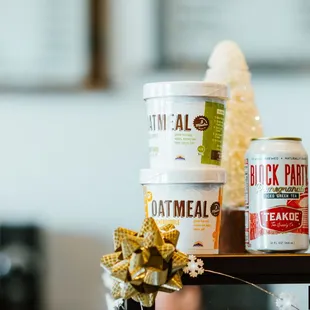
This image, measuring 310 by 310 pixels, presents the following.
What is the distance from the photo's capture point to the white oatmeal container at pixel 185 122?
2.84 feet

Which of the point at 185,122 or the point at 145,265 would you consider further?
the point at 185,122

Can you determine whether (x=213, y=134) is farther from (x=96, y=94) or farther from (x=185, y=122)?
(x=96, y=94)

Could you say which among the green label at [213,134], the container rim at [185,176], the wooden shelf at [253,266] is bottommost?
the wooden shelf at [253,266]

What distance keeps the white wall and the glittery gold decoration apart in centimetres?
73

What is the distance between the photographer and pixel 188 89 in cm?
86

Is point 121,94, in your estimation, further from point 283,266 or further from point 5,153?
point 283,266

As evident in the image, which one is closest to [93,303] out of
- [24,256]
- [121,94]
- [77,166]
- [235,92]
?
[24,256]

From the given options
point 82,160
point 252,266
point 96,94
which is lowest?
point 252,266

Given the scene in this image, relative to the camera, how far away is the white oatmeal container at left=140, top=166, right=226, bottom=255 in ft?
2.78

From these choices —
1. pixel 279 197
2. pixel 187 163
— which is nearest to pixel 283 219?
pixel 279 197

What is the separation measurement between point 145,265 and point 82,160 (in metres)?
0.79

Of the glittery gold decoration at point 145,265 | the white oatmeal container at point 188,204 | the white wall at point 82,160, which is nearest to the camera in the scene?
the glittery gold decoration at point 145,265

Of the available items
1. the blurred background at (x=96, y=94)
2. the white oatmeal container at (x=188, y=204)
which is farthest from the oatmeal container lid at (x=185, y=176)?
the blurred background at (x=96, y=94)

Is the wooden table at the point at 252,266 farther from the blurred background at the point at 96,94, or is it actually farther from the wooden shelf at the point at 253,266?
the blurred background at the point at 96,94
